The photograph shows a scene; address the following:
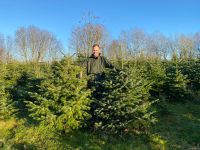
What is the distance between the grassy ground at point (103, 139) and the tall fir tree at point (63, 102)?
14.4 inches

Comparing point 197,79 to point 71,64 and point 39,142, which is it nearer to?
point 71,64

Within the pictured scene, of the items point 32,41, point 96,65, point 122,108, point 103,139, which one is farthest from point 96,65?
point 32,41

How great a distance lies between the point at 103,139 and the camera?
6488 millimetres

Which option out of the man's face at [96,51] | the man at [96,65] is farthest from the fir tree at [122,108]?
the man's face at [96,51]

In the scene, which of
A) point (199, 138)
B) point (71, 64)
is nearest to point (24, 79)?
point (71, 64)

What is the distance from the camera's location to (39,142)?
6434 millimetres

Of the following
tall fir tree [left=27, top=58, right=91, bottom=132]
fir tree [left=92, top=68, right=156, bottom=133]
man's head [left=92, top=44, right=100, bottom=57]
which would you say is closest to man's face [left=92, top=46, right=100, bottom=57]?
man's head [left=92, top=44, right=100, bottom=57]

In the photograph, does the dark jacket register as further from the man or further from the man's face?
the man's face

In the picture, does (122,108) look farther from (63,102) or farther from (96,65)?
(96,65)

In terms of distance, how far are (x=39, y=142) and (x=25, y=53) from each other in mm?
38281

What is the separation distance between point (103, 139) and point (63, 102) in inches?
57.6

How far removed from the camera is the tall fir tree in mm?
6699

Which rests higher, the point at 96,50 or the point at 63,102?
the point at 96,50

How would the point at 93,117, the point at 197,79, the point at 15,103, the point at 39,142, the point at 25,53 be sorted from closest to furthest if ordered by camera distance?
the point at 39,142
the point at 93,117
the point at 15,103
the point at 197,79
the point at 25,53
